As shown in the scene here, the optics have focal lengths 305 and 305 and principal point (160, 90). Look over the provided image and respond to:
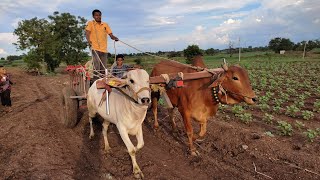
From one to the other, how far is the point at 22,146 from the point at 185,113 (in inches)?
141

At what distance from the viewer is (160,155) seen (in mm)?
6258

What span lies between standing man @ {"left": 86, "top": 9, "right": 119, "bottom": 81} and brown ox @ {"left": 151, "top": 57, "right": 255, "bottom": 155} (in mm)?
1837

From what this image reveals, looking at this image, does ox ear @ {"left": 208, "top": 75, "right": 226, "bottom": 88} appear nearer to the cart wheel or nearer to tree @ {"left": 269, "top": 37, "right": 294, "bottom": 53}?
the cart wheel

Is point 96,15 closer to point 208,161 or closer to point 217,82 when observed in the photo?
point 217,82

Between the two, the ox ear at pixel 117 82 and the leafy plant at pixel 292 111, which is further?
the leafy plant at pixel 292 111

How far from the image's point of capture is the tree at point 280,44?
73.4 meters

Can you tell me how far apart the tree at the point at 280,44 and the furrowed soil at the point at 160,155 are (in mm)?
71611

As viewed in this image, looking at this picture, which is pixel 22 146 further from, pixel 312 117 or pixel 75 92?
pixel 312 117

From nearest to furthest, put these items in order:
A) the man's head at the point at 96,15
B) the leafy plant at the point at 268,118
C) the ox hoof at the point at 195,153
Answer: the ox hoof at the point at 195,153, the man's head at the point at 96,15, the leafy plant at the point at 268,118

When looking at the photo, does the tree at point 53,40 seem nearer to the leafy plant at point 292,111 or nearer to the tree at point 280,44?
the leafy plant at point 292,111

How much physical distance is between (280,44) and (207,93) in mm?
75081

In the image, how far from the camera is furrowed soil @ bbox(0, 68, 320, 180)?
5.26 m

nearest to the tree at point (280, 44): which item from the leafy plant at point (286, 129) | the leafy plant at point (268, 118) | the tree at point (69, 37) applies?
the tree at point (69, 37)

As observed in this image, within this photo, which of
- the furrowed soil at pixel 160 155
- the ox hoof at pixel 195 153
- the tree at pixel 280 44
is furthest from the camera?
the tree at pixel 280 44
